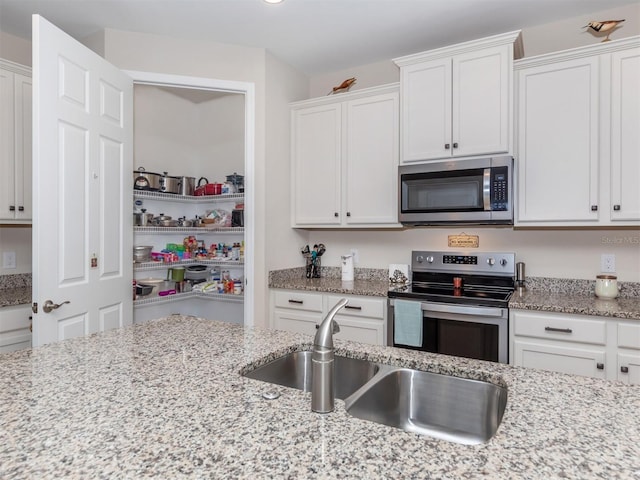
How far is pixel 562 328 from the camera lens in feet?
6.84

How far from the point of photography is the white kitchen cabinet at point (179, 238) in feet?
10.9

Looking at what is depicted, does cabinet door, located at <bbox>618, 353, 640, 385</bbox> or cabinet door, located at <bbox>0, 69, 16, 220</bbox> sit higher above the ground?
cabinet door, located at <bbox>0, 69, 16, 220</bbox>

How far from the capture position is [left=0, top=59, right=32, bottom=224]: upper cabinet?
238cm

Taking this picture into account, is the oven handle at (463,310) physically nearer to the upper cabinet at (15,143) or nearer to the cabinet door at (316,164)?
the cabinet door at (316,164)

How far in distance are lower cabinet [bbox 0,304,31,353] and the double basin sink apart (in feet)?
6.20

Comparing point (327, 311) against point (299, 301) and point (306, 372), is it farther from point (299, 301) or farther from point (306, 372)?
point (306, 372)

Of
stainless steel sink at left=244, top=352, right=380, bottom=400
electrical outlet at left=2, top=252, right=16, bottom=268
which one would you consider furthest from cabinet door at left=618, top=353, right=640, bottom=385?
electrical outlet at left=2, top=252, right=16, bottom=268

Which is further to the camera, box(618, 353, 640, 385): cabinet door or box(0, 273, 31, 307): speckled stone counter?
box(0, 273, 31, 307): speckled stone counter

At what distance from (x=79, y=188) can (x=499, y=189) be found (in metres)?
2.42

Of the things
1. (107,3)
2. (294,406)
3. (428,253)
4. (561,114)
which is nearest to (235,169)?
(107,3)

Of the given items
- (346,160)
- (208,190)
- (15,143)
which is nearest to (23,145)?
(15,143)

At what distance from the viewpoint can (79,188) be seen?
2.16m

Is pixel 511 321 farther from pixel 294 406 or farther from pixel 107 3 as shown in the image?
pixel 107 3

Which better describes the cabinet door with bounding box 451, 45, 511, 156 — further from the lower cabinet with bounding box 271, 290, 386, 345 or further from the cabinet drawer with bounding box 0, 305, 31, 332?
the cabinet drawer with bounding box 0, 305, 31, 332
